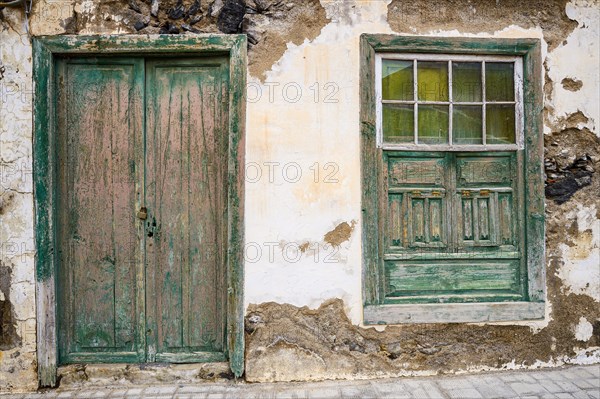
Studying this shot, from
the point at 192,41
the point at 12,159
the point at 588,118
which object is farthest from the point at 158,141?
the point at 588,118

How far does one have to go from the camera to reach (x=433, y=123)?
12.6 feet

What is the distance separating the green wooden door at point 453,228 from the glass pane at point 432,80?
44cm

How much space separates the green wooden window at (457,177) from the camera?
3758 mm

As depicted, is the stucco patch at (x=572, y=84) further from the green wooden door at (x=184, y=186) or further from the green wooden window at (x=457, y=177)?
the green wooden door at (x=184, y=186)

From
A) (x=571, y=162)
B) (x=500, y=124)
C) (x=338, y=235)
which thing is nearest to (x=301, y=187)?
(x=338, y=235)

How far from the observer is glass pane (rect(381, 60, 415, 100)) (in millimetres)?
3799

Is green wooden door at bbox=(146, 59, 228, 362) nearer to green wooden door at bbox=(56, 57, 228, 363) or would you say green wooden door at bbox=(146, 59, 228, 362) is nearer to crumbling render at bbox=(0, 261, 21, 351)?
green wooden door at bbox=(56, 57, 228, 363)

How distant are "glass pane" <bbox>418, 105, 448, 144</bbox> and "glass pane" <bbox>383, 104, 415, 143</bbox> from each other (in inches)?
3.2

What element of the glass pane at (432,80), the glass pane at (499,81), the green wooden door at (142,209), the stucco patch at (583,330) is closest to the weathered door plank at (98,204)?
the green wooden door at (142,209)

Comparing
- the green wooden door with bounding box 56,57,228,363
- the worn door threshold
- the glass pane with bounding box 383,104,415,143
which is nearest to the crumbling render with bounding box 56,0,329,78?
the green wooden door with bounding box 56,57,228,363

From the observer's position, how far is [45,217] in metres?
3.56

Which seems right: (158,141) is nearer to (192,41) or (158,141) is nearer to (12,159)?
(192,41)

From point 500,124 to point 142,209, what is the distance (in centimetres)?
276

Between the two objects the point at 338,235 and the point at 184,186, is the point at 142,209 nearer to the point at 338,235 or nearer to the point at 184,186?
the point at 184,186
